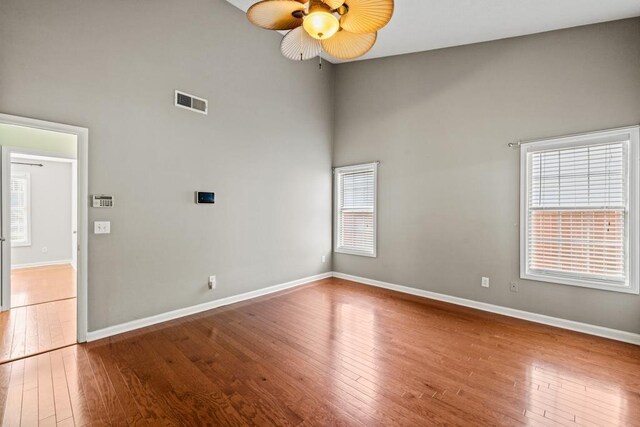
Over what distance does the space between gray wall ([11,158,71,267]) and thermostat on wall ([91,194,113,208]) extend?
5.42 metres

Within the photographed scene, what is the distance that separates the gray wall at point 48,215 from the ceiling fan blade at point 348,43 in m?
7.59

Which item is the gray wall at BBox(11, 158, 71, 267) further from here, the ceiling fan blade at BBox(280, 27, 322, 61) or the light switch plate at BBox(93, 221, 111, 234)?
the ceiling fan blade at BBox(280, 27, 322, 61)

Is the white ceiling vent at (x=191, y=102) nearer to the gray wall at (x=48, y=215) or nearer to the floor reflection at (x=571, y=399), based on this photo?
the floor reflection at (x=571, y=399)

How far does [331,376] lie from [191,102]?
343cm

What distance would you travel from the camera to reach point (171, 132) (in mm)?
3539

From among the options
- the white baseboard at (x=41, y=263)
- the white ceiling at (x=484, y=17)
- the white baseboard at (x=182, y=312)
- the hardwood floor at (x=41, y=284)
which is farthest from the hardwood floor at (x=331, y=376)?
the white baseboard at (x=41, y=263)

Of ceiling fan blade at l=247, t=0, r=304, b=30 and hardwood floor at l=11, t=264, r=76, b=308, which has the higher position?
ceiling fan blade at l=247, t=0, r=304, b=30

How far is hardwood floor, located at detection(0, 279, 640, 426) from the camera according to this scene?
76.5 inches

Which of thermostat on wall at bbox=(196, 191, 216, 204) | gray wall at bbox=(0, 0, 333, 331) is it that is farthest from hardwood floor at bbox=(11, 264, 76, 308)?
thermostat on wall at bbox=(196, 191, 216, 204)

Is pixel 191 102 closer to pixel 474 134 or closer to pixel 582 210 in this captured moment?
pixel 474 134

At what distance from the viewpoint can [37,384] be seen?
7.33 feet

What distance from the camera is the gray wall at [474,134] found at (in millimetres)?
3182

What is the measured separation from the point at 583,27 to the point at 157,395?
5348 mm

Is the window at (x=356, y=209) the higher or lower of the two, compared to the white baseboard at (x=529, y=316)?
higher
